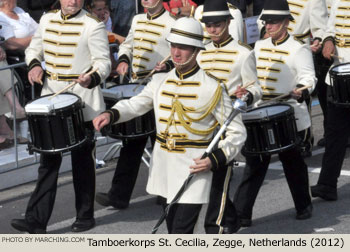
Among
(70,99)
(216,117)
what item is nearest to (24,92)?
(70,99)

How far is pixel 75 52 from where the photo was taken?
8891 mm

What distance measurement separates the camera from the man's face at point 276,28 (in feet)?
30.0

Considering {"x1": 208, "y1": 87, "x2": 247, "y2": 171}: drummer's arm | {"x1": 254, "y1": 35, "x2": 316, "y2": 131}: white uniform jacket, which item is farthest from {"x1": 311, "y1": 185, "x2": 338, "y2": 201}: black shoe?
{"x1": 208, "y1": 87, "x2": 247, "y2": 171}: drummer's arm

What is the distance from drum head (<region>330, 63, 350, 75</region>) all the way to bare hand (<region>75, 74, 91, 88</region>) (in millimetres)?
2351

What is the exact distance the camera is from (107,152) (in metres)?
11.4

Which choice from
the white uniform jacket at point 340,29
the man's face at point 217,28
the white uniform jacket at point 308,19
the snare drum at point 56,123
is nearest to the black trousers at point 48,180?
the snare drum at point 56,123

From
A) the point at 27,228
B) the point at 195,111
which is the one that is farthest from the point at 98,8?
the point at 195,111

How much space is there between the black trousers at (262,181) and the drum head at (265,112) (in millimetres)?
382

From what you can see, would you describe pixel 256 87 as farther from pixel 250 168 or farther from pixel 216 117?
pixel 216 117

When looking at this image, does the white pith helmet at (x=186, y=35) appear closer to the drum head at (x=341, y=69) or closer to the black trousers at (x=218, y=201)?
the black trousers at (x=218, y=201)

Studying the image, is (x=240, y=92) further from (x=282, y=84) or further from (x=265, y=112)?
(x=282, y=84)

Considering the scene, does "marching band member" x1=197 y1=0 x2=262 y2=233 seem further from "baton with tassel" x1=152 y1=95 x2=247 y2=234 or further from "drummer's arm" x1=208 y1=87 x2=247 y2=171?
"baton with tassel" x1=152 y1=95 x2=247 y2=234

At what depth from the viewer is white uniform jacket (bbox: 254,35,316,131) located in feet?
29.8

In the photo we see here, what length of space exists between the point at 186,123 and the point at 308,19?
452cm
